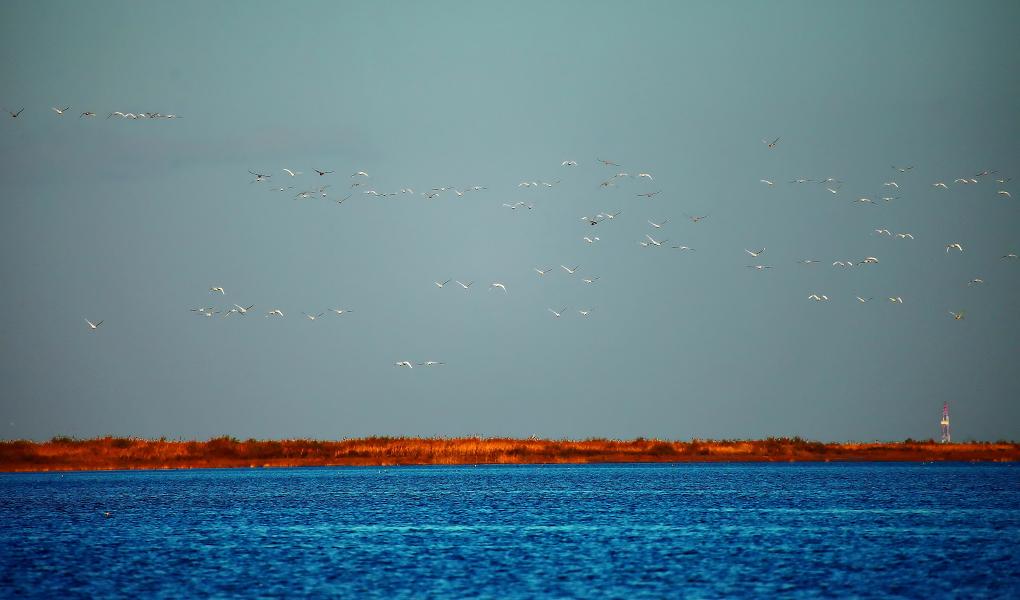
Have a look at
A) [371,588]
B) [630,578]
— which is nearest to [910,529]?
[630,578]

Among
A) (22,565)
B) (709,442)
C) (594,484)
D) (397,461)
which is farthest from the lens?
(709,442)

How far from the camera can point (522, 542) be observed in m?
45.0

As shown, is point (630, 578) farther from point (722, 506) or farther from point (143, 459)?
point (143, 459)

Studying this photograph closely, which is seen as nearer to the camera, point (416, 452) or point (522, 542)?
point (522, 542)

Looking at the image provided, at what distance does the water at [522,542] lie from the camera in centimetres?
3394

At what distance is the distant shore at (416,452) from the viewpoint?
100 meters

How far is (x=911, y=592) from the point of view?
32.2m

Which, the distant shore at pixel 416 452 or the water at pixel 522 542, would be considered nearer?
the water at pixel 522 542

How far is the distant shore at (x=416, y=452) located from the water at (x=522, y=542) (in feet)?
61.7

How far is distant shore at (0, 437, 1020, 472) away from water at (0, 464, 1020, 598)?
1880 centimetres

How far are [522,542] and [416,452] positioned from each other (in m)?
63.3

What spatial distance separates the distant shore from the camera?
329 ft

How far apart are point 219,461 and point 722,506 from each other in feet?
173

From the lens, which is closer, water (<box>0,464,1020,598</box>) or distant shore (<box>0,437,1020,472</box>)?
water (<box>0,464,1020,598</box>)
